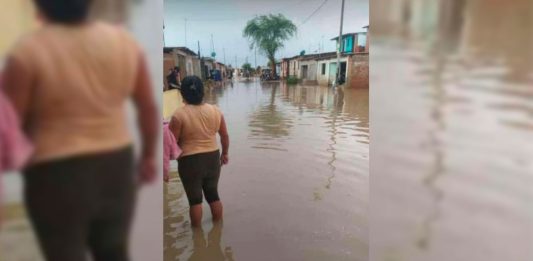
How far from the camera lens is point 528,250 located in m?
1.04

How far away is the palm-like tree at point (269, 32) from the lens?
1460 millimetres

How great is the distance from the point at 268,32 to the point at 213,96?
534mm

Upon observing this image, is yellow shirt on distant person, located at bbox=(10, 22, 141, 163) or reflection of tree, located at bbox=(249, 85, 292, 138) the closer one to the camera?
yellow shirt on distant person, located at bbox=(10, 22, 141, 163)

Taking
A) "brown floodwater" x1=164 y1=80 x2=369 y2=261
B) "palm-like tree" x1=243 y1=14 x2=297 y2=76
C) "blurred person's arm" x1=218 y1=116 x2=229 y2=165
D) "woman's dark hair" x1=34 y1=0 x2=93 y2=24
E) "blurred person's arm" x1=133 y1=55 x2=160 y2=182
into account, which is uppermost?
→ "palm-like tree" x1=243 y1=14 x2=297 y2=76

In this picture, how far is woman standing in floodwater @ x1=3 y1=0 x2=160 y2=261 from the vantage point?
600mm

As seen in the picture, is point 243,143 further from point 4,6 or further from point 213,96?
point 4,6

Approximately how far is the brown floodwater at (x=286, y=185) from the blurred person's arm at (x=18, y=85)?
31.3 inches

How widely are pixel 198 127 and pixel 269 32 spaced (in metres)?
0.54

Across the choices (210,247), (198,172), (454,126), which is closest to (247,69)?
(198,172)

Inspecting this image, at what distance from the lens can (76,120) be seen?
0.62 m

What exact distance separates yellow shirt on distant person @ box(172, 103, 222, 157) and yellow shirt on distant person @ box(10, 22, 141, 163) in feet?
3.25

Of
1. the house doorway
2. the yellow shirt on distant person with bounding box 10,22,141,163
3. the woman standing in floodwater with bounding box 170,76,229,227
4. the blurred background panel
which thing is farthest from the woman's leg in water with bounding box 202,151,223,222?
the yellow shirt on distant person with bounding box 10,22,141,163

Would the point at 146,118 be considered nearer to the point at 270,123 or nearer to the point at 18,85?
the point at 18,85

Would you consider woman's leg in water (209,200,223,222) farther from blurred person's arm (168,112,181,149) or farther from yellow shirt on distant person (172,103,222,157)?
blurred person's arm (168,112,181,149)
